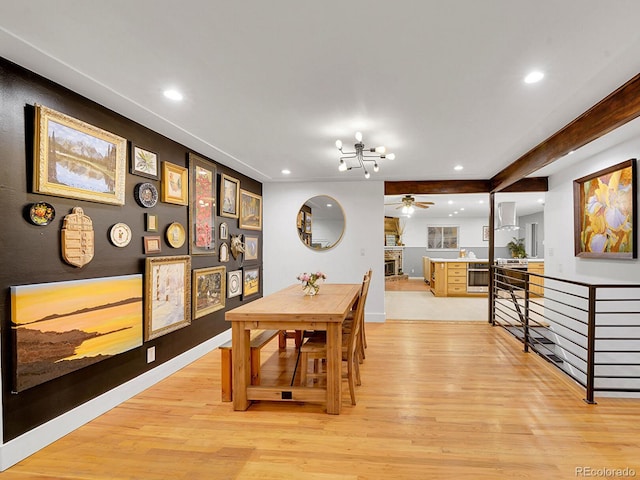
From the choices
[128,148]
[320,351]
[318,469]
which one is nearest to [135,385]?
[320,351]

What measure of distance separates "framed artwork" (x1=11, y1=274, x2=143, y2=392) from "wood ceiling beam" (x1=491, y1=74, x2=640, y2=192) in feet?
12.1

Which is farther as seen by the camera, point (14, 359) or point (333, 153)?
point (333, 153)

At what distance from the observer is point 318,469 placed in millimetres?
1854

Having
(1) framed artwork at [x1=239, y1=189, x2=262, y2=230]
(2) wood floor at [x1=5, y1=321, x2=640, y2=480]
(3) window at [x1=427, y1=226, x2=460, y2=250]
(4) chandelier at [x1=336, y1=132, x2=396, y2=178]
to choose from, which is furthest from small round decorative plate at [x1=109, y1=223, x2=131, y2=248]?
(3) window at [x1=427, y1=226, x2=460, y2=250]

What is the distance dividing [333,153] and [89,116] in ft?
7.47

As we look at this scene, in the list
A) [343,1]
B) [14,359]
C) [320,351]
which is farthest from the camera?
[320,351]

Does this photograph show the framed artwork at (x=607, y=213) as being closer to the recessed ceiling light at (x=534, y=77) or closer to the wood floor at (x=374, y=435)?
the wood floor at (x=374, y=435)

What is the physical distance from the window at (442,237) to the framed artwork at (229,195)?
874 cm

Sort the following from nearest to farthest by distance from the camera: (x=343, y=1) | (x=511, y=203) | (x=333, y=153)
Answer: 1. (x=343, y=1)
2. (x=333, y=153)
3. (x=511, y=203)

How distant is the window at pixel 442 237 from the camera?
11656 mm

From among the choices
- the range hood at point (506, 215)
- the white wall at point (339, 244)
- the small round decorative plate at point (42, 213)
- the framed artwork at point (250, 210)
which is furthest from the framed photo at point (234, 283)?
the range hood at point (506, 215)

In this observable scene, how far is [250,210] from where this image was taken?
5004 millimetres

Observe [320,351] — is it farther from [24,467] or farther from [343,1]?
[343,1]

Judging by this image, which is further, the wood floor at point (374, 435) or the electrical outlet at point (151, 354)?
the electrical outlet at point (151, 354)
